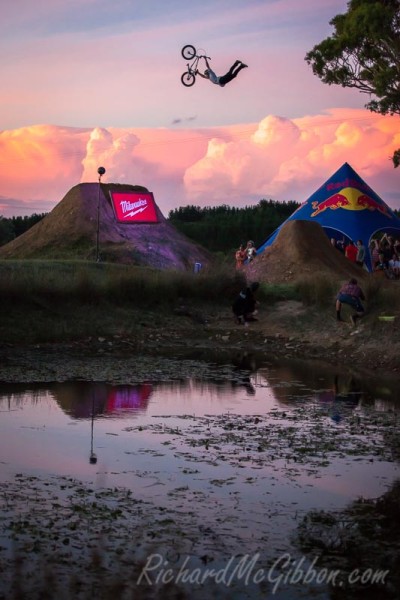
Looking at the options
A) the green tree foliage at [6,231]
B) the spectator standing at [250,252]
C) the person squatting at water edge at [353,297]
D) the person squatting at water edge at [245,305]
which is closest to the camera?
the person squatting at water edge at [353,297]

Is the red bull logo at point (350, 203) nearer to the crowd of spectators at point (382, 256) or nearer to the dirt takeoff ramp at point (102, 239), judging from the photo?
the crowd of spectators at point (382, 256)

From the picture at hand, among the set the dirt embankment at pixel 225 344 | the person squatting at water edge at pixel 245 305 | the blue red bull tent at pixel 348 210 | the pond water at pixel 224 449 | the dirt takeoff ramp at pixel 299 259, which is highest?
the blue red bull tent at pixel 348 210

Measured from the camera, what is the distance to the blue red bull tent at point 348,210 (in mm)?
39938

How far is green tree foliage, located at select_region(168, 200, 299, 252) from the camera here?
75.4 m

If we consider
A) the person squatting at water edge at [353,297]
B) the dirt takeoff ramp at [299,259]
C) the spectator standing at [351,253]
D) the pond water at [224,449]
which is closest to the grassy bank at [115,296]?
the person squatting at water edge at [353,297]

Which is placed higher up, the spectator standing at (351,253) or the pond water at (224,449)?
the spectator standing at (351,253)

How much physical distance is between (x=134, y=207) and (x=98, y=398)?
33906 mm

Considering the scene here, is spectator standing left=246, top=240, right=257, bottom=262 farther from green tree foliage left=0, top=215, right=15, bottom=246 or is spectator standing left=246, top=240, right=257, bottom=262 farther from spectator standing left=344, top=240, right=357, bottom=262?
green tree foliage left=0, top=215, right=15, bottom=246

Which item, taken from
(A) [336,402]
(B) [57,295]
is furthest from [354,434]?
(B) [57,295]

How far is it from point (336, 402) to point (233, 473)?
555cm

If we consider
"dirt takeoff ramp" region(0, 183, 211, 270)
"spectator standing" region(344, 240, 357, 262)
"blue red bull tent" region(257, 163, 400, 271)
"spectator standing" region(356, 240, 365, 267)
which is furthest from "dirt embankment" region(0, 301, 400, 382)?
"dirt takeoff ramp" region(0, 183, 211, 270)

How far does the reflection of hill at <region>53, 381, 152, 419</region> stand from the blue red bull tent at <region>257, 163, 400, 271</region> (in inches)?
943

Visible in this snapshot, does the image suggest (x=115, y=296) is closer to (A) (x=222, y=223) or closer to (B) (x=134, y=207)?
(B) (x=134, y=207)

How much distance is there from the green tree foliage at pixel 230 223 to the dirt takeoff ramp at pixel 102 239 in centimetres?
2303
